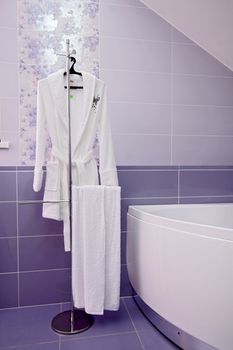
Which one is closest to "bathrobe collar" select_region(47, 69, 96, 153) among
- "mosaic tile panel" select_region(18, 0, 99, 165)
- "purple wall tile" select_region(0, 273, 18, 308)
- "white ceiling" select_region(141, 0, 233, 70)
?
"mosaic tile panel" select_region(18, 0, 99, 165)

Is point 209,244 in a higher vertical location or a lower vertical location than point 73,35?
lower

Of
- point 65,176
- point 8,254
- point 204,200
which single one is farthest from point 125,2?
point 8,254

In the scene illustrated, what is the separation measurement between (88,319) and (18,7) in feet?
6.63

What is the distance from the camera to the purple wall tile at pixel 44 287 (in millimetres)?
1756

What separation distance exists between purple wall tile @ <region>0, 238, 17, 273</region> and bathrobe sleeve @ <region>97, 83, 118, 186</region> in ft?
2.44

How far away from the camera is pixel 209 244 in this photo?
1092mm

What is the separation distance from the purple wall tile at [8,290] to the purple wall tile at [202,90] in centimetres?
169

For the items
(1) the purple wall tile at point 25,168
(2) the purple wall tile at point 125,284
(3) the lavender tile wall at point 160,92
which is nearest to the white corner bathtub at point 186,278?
(2) the purple wall tile at point 125,284

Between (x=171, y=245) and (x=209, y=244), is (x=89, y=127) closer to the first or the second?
(x=171, y=245)

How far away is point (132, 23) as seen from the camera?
185 cm

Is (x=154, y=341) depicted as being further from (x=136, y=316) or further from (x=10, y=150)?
(x=10, y=150)

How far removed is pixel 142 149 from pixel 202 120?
526 mm

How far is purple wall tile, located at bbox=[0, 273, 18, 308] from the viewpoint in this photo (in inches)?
68.0

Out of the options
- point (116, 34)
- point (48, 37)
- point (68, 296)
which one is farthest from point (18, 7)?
point (68, 296)
